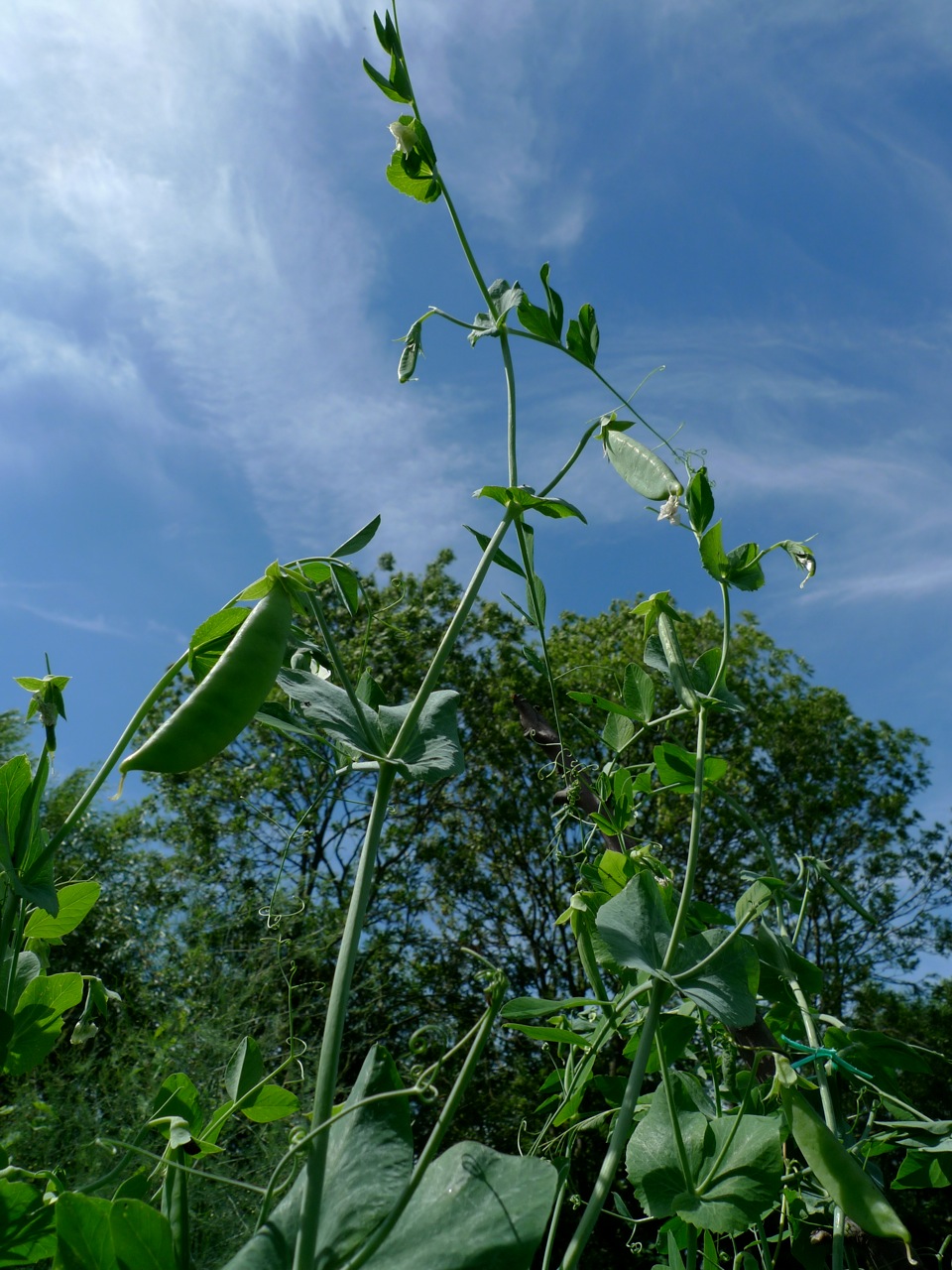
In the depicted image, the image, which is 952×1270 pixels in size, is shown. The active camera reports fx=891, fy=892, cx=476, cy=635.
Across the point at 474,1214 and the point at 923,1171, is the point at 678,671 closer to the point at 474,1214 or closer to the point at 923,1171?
the point at 474,1214

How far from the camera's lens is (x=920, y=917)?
27.1 ft

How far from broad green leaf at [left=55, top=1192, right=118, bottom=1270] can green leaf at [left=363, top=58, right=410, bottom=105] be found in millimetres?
567

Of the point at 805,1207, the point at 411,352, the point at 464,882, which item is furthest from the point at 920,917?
the point at 411,352

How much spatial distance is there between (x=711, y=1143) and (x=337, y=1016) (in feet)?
1.21

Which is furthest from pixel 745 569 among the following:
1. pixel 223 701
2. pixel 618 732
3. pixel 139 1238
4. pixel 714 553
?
pixel 139 1238

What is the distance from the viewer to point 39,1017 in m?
0.55

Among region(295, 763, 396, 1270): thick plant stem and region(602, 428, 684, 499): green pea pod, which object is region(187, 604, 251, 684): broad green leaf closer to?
region(295, 763, 396, 1270): thick plant stem

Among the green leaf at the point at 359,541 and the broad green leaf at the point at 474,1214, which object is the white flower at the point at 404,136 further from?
the broad green leaf at the point at 474,1214

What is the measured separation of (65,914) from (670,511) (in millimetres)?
484

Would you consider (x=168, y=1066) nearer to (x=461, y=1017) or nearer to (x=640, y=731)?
(x=640, y=731)

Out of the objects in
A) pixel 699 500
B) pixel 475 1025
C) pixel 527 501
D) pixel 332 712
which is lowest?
pixel 475 1025

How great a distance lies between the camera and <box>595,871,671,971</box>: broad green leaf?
0.49 meters

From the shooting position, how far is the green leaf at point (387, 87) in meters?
0.51

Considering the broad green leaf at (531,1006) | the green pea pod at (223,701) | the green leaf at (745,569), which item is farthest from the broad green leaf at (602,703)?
the green pea pod at (223,701)
